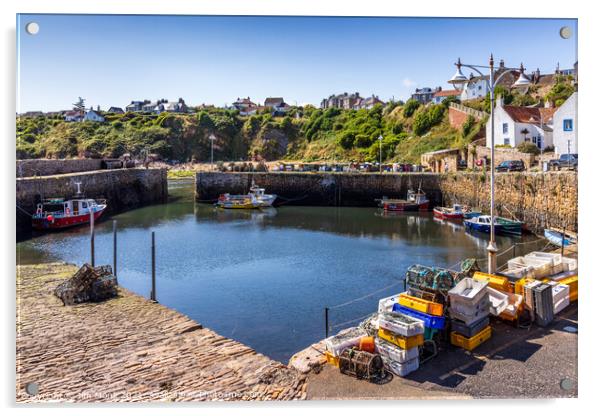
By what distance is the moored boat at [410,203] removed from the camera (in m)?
30.7

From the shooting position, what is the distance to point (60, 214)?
2297cm

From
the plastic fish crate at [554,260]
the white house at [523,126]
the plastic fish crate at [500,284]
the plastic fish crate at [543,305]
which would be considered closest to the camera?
the plastic fish crate at [543,305]

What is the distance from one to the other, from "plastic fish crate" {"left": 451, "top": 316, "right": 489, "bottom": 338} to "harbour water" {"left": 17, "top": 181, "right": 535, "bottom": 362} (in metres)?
3.32

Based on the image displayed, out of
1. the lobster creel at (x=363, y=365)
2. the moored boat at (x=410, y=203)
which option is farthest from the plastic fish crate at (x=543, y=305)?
the moored boat at (x=410, y=203)

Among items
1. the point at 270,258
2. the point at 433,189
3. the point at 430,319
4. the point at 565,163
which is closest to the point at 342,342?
the point at 430,319

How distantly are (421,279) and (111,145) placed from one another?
55487 millimetres

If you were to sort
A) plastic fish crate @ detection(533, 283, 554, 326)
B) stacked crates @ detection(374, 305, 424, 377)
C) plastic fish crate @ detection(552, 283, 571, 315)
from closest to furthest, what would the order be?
stacked crates @ detection(374, 305, 424, 377) → plastic fish crate @ detection(533, 283, 554, 326) → plastic fish crate @ detection(552, 283, 571, 315)

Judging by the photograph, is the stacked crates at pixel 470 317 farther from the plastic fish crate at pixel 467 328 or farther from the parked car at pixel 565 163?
the parked car at pixel 565 163

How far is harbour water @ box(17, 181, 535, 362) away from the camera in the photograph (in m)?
10.8

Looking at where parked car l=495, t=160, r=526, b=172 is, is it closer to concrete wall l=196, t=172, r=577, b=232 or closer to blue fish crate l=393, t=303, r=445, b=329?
concrete wall l=196, t=172, r=577, b=232

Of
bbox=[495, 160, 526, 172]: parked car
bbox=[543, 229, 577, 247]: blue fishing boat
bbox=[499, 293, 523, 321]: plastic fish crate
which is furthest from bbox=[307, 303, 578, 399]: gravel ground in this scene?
bbox=[495, 160, 526, 172]: parked car

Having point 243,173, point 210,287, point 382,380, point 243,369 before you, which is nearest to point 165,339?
point 243,369

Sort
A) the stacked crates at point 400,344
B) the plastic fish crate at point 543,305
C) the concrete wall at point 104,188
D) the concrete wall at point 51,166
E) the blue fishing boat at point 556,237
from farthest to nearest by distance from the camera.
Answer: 1. the concrete wall at point 51,166
2. the concrete wall at point 104,188
3. the blue fishing boat at point 556,237
4. the plastic fish crate at point 543,305
5. the stacked crates at point 400,344

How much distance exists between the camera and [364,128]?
54.7 m
